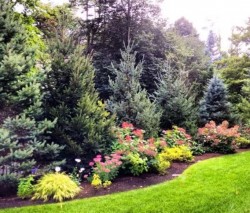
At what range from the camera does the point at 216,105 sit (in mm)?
13633

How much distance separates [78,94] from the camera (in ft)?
24.1

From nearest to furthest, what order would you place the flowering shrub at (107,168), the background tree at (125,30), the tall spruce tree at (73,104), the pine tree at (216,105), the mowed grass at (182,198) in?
the mowed grass at (182,198)
the flowering shrub at (107,168)
the tall spruce tree at (73,104)
the pine tree at (216,105)
the background tree at (125,30)

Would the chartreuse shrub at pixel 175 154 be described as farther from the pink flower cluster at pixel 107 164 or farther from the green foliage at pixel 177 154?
the pink flower cluster at pixel 107 164

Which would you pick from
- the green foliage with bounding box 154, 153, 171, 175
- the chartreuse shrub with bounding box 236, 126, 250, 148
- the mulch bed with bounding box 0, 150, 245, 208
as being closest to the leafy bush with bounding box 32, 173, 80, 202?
the mulch bed with bounding box 0, 150, 245, 208

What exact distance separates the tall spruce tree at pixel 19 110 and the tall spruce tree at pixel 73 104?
38 centimetres

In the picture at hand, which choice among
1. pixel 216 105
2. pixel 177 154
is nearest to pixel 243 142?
pixel 216 105

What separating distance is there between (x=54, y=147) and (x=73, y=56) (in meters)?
2.63

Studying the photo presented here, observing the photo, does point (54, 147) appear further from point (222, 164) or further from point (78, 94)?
point (222, 164)

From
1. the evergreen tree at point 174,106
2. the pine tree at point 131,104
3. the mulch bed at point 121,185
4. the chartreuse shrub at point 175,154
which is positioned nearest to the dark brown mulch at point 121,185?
the mulch bed at point 121,185

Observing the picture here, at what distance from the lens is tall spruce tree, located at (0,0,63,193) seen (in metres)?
6.09

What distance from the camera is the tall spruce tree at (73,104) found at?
7.10 metres

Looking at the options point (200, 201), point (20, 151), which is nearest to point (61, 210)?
point (20, 151)

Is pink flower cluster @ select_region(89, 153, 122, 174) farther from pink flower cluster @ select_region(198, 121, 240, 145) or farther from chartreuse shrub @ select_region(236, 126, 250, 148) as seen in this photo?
chartreuse shrub @ select_region(236, 126, 250, 148)

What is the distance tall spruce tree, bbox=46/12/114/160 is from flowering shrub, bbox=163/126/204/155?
3235 mm
